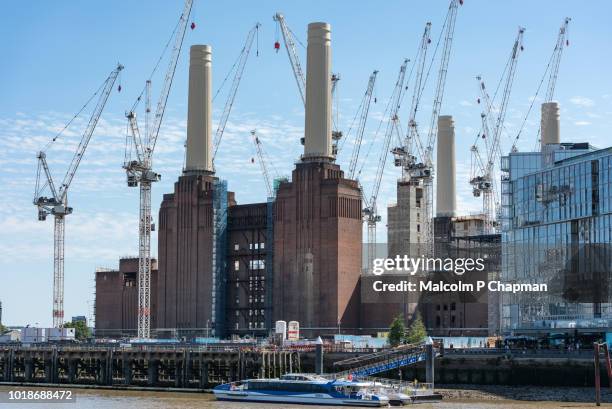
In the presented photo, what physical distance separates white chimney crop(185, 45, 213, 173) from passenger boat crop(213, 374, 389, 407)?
87.2 metres

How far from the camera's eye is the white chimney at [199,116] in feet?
608

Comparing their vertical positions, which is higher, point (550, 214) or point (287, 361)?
point (550, 214)

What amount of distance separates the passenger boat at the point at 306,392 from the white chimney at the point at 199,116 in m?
87.2

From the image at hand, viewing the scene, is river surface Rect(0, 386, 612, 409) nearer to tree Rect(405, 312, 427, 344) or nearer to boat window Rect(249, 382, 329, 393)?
boat window Rect(249, 382, 329, 393)

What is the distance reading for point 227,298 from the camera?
183250mm

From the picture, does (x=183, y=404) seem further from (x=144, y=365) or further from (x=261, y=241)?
(x=261, y=241)

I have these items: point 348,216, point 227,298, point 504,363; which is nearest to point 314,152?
point 348,216

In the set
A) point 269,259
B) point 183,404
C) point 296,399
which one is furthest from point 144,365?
point 269,259

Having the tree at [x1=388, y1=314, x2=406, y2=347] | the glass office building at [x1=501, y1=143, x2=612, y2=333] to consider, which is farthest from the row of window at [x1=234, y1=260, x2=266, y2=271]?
the glass office building at [x1=501, y1=143, x2=612, y2=333]

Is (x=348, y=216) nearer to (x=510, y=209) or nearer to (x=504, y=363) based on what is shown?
(x=510, y=209)

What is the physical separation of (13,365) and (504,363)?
56.6 m

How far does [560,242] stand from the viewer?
134m

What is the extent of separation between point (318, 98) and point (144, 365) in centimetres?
5974

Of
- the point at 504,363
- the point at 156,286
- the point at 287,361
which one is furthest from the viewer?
the point at 156,286
